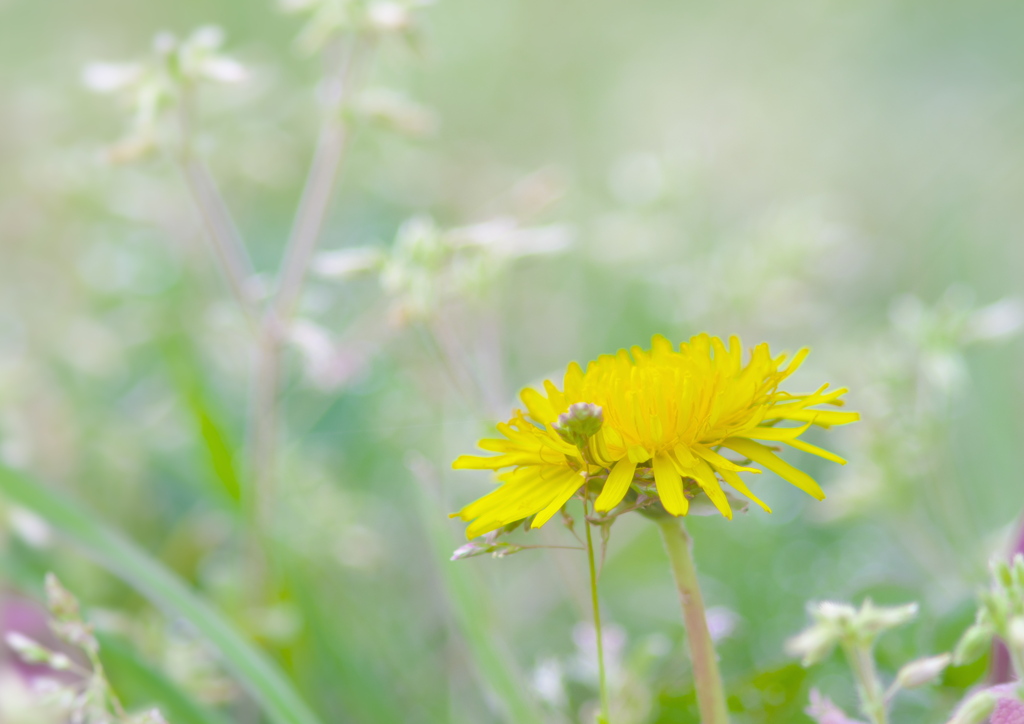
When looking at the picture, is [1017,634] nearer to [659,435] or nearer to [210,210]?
[659,435]

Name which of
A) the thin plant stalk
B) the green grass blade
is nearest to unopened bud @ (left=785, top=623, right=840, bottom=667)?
the green grass blade

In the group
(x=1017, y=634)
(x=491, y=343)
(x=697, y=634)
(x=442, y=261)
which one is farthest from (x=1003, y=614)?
(x=491, y=343)

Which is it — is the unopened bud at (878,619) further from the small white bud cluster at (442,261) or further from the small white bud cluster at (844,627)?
the small white bud cluster at (442,261)

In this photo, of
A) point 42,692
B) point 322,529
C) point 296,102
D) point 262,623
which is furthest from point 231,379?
point 42,692

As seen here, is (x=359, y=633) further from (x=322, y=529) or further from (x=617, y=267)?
(x=617, y=267)

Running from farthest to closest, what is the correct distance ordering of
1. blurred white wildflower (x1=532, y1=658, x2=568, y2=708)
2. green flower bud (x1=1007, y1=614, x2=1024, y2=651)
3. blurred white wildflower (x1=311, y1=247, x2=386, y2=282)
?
blurred white wildflower (x1=311, y1=247, x2=386, y2=282)
blurred white wildflower (x1=532, y1=658, x2=568, y2=708)
green flower bud (x1=1007, y1=614, x2=1024, y2=651)

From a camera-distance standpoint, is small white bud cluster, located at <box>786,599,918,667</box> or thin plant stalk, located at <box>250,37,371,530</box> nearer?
small white bud cluster, located at <box>786,599,918,667</box>

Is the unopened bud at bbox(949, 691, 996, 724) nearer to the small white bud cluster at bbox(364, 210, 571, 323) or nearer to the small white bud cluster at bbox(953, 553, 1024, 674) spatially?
the small white bud cluster at bbox(953, 553, 1024, 674)
